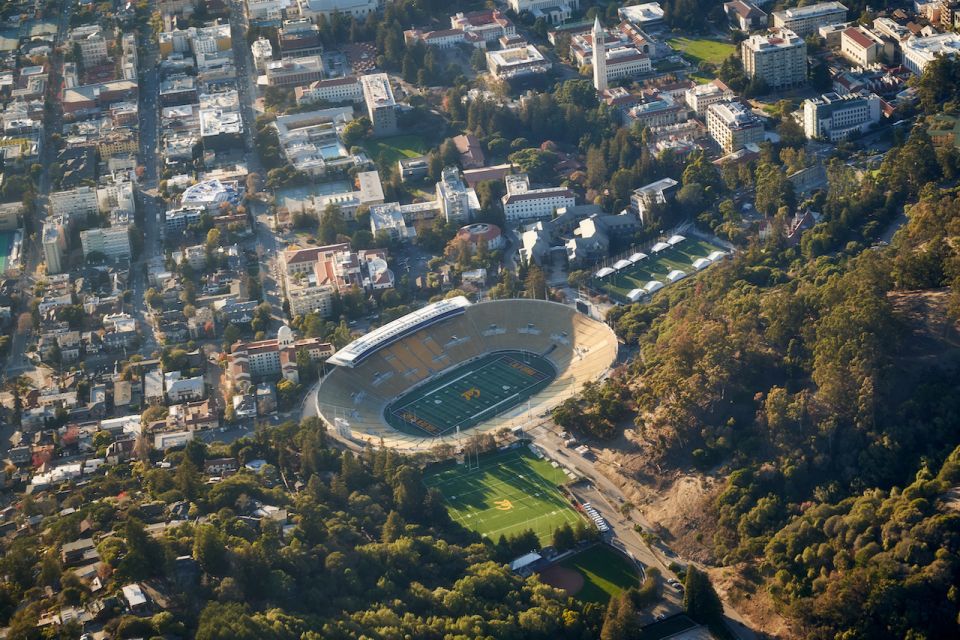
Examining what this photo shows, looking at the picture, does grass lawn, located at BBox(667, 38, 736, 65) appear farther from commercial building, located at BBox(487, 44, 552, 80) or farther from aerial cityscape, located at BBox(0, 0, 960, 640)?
commercial building, located at BBox(487, 44, 552, 80)

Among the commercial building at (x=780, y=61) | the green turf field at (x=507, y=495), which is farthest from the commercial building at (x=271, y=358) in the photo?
the commercial building at (x=780, y=61)

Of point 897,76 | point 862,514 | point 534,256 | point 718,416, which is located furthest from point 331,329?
point 897,76

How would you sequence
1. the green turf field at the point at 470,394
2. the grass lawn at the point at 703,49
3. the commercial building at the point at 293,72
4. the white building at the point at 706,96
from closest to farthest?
the green turf field at the point at 470,394 → the white building at the point at 706,96 → the grass lawn at the point at 703,49 → the commercial building at the point at 293,72

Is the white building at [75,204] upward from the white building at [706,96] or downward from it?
downward

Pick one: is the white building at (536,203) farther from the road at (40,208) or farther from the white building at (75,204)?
the road at (40,208)

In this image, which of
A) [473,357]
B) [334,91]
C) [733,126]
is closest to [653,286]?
[473,357]
